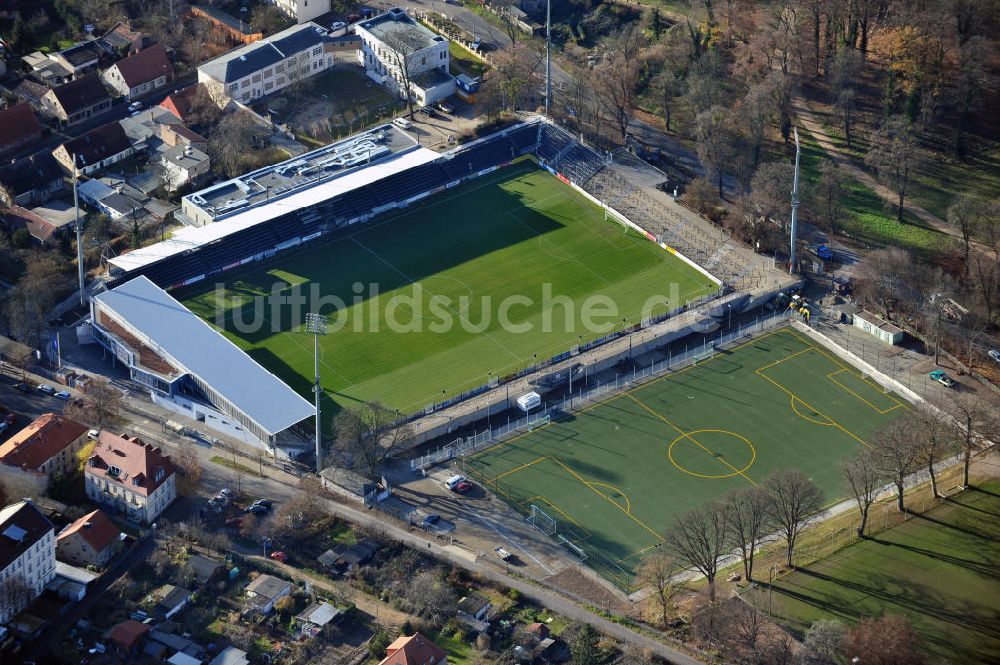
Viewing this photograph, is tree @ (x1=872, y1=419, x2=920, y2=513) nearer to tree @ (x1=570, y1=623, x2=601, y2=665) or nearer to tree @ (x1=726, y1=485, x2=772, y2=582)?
tree @ (x1=726, y1=485, x2=772, y2=582)

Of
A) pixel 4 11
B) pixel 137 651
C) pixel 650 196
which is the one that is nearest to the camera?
pixel 137 651

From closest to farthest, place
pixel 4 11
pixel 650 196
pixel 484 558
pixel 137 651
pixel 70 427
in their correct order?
pixel 137 651 < pixel 484 558 < pixel 70 427 < pixel 650 196 < pixel 4 11

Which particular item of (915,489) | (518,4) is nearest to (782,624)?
(915,489)


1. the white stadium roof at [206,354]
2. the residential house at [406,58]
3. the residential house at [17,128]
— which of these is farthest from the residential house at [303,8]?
the white stadium roof at [206,354]

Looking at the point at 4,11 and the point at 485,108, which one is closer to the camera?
the point at 485,108

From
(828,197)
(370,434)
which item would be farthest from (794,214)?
Answer: (370,434)

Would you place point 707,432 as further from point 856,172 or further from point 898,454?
point 856,172

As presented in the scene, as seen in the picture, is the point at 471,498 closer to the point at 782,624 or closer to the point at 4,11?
the point at 782,624
